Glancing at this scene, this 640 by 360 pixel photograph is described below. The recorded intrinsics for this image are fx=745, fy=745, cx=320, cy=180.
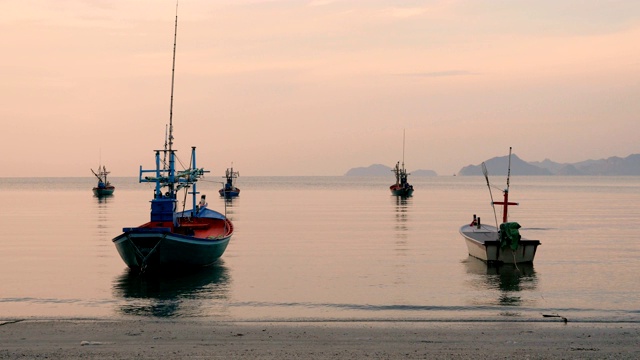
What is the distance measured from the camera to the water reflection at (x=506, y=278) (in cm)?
2796

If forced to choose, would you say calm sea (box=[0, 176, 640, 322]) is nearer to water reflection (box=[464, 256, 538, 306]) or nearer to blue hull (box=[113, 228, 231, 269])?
water reflection (box=[464, 256, 538, 306])

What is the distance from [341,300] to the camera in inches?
1070

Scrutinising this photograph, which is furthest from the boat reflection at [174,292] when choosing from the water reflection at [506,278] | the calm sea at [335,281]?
→ the water reflection at [506,278]

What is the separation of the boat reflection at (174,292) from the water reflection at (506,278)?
10.6 meters

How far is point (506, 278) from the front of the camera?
3288 cm

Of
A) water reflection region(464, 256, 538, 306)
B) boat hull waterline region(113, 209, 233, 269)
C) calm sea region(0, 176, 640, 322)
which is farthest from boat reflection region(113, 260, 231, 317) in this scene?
water reflection region(464, 256, 538, 306)

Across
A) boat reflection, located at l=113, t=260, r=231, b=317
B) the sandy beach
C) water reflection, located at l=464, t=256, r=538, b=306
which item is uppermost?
the sandy beach

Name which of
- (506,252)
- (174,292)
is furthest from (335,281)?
(506,252)

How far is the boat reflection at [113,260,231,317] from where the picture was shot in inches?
978

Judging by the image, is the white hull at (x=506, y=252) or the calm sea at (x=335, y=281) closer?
the calm sea at (x=335, y=281)

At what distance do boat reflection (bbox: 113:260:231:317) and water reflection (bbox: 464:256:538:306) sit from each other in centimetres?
1058

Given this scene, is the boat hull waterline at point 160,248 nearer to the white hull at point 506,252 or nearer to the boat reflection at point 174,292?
the boat reflection at point 174,292

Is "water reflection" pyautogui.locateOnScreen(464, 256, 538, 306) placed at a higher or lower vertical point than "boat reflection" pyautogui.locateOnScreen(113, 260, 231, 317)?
higher

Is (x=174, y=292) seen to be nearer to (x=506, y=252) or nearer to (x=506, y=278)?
(x=506, y=278)
